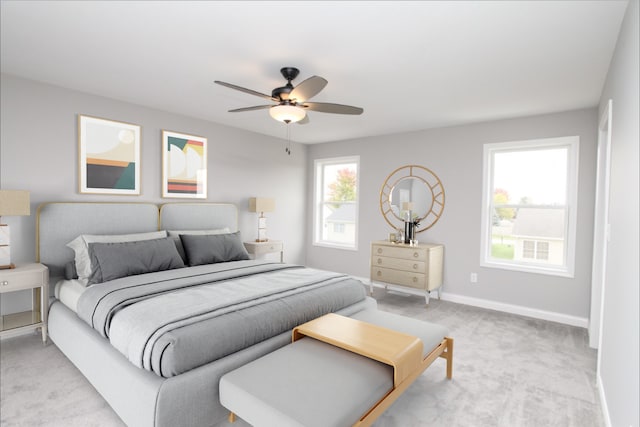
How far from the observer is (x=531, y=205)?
13.9 ft

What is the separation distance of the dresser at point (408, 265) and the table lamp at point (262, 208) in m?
1.71

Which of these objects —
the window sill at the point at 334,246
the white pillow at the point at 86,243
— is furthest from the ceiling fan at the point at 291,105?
the window sill at the point at 334,246

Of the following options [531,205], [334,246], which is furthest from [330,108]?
→ [334,246]

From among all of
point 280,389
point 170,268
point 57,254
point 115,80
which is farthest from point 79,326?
point 115,80

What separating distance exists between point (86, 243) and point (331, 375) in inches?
106

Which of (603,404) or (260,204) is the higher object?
(260,204)

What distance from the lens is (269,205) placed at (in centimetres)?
529

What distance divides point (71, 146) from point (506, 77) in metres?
4.31

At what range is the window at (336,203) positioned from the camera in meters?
5.98

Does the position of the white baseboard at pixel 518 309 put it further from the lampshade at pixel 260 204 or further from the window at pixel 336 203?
the lampshade at pixel 260 204

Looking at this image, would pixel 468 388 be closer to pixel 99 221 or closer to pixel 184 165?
pixel 99 221

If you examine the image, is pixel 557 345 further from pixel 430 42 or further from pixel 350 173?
pixel 350 173

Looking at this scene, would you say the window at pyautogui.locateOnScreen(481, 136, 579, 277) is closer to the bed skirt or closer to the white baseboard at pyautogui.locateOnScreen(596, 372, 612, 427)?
the white baseboard at pyautogui.locateOnScreen(596, 372, 612, 427)

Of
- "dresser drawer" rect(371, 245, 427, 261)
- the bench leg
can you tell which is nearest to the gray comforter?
the bench leg
